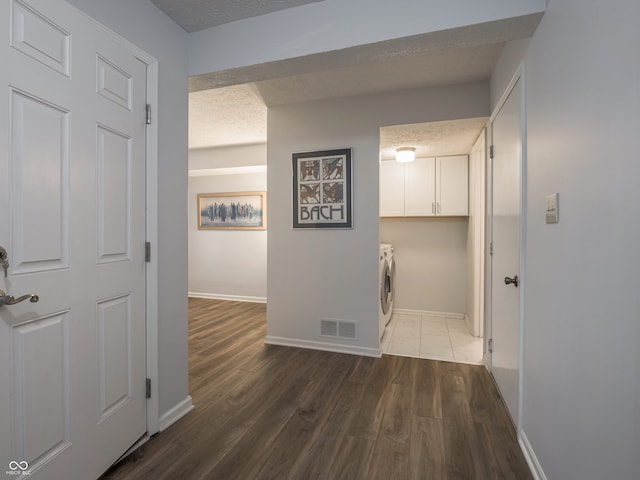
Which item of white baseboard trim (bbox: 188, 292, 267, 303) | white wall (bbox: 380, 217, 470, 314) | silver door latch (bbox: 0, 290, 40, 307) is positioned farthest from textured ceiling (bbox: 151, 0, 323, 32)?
white baseboard trim (bbox: 188, 292, 267, 303)

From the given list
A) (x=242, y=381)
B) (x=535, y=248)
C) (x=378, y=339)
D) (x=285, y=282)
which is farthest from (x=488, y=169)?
(x=242, y=381)

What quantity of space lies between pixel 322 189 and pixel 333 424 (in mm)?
2011

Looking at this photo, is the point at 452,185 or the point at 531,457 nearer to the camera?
the point at 531,457

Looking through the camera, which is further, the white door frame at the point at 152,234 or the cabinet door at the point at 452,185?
the cabinet door at the point at 452,185

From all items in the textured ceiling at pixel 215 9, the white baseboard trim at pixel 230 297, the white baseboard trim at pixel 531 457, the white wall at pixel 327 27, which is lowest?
the white baseboard trim at pixel 531 457

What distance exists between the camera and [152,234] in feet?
5.84

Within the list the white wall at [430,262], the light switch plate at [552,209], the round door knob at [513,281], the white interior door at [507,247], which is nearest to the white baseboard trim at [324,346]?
the white interior door at [507,247]

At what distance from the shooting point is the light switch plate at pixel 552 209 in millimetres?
1322

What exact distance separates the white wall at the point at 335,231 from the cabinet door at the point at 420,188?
1155mm

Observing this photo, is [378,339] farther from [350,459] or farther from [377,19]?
[377,19]

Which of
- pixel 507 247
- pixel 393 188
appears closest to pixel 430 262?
pixel 393 188

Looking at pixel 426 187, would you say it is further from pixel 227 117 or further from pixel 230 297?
pixel 230 297

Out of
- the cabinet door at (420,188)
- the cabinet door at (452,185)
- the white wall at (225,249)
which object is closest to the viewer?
the cabinet door at (452,185)

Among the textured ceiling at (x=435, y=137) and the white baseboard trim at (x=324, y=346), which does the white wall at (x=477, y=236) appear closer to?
the textured ceiling at (x=435, y=137)
